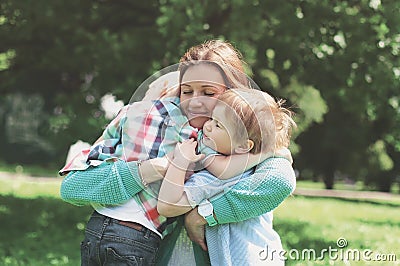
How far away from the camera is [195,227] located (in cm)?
291

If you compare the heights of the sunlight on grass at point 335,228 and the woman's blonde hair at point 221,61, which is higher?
the woman's blonde hair at point 221,61

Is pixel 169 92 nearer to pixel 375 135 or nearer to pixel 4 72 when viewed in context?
pixel 4 72

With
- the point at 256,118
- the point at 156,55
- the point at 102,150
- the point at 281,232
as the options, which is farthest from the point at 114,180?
the point at 281,232

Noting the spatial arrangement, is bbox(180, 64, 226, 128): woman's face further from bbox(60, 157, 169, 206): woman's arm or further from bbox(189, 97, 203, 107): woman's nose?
bbox(60, 157, 169, 206): woman's arm

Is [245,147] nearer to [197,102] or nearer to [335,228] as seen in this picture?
[197,102]

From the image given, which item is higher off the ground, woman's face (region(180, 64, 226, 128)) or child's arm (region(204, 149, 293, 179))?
woman's face (region(180, 64, 226, 128))

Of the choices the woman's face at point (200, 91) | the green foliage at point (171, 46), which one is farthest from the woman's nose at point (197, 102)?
the green foliage at point (171, 46)

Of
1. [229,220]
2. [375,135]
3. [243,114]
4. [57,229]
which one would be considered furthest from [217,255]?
[375,135]

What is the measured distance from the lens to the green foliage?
7836 mm

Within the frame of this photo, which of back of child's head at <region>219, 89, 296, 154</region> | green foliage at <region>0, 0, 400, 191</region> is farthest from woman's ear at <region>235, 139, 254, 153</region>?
green foliage at <region>0, 0, 400, 191</region>

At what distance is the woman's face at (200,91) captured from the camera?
9.36ft

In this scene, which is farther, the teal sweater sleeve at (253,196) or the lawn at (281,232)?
the lawn at (281,232)

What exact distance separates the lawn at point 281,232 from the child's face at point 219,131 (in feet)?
12.6

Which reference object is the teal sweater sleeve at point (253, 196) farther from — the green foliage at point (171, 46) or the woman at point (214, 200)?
the green foliage at point (171, 46)
